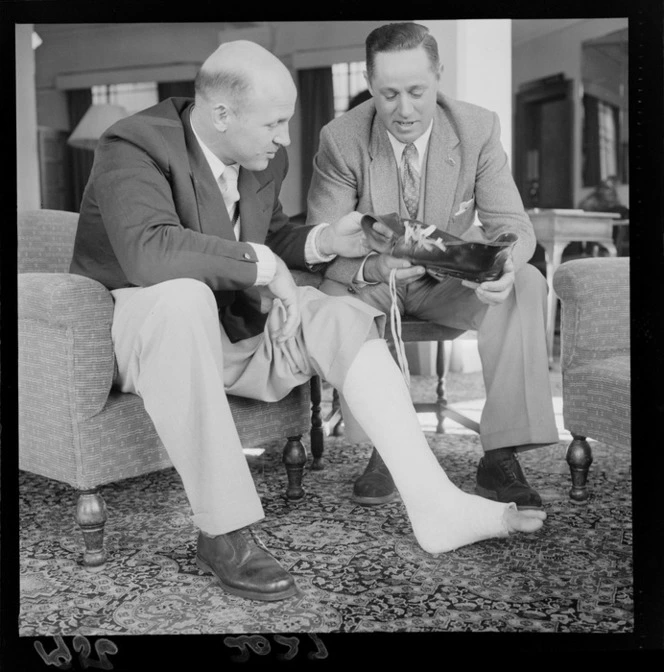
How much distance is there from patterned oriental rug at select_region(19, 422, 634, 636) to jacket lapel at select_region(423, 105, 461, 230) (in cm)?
48

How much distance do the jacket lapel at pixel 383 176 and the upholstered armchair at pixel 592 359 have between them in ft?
1.52

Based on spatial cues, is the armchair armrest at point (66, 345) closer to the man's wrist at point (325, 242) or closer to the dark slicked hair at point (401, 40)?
the man's wrist at point (325, 242)

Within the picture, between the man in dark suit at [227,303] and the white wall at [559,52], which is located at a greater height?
the white wall at [559,52]

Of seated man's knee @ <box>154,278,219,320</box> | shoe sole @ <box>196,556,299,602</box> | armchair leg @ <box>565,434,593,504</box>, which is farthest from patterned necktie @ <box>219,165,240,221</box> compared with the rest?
armchair leg @ <box>565,434,593,504</box>

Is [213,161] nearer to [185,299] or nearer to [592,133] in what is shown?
[185,299]

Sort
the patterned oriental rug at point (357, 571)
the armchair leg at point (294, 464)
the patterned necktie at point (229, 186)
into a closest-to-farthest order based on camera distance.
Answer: the patterned oriental rug at point (357, 571) → the patterned necktie at point (229, 186) → the armchair leg at point (294, 464)

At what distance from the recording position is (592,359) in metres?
1.84

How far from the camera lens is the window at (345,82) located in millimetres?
1550

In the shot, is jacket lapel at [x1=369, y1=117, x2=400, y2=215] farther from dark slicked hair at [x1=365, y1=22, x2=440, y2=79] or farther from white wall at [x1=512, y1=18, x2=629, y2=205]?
white wall at [x1=512, y1=18, x2=629, y2=205]

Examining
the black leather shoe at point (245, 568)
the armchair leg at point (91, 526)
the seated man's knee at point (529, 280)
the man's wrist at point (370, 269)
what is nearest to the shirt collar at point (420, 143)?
the man's wrist at point (370, 269)

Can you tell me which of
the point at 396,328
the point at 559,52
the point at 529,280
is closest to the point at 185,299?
the point at 396,328

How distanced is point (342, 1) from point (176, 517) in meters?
1.12

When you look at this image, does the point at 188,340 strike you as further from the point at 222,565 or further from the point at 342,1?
the point at 342,1

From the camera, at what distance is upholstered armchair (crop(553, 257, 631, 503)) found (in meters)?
1.69
